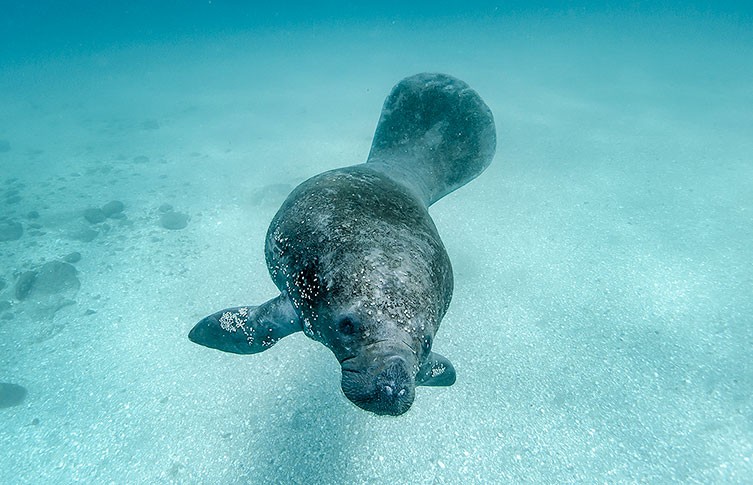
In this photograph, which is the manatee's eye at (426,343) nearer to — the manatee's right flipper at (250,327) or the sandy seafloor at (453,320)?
the manatee's right flipper at (250,327)

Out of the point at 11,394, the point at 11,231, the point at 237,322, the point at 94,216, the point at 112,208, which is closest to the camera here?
the point at 237,322

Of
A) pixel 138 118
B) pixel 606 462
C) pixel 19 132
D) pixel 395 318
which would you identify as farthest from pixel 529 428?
pixel 19 132

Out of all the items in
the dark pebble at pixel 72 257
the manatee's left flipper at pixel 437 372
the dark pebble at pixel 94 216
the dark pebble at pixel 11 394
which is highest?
the manatee's left flipper at pixel 437 372

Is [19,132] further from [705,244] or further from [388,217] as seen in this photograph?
[705,244]

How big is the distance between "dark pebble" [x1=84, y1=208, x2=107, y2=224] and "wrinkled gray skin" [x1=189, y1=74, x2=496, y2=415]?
949cm

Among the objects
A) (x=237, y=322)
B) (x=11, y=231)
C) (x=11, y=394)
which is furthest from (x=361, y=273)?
(x=11, y=231)

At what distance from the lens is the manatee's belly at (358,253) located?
2270mm

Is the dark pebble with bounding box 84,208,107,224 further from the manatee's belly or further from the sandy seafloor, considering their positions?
the manatee's belly

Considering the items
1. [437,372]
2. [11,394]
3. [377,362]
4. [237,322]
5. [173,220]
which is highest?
[377,362]

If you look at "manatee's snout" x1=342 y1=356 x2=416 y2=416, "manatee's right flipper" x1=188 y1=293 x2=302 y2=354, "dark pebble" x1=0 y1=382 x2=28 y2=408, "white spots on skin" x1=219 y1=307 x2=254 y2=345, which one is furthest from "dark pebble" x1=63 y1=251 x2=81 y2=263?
"manatee's snout" x1=342 y1=356 x2=416 y2=416

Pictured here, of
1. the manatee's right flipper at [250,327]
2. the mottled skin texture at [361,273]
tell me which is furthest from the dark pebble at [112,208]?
the mottled skin texture at [361,273]

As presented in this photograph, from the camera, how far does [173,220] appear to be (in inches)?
409

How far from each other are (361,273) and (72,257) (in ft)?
32.8

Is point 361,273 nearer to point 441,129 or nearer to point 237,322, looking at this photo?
point 237,322
